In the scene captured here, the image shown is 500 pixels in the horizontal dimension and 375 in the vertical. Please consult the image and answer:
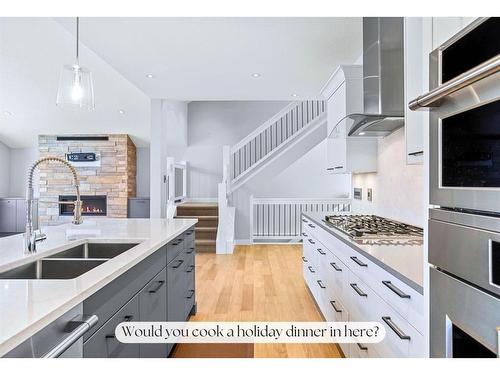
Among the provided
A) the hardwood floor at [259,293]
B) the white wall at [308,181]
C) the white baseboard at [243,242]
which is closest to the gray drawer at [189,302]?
the hardwood floor at [259,293]

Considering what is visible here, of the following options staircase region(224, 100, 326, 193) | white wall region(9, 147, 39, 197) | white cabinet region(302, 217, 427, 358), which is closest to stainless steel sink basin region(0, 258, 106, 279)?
white cabinet region(302, 217, 427, 358)

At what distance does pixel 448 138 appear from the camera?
905mm

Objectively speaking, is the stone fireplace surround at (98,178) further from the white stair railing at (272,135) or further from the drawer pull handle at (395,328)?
the drawer pull handle at (395,328)

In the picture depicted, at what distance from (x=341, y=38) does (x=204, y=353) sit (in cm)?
298

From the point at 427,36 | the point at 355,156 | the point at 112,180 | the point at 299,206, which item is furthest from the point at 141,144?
the point at 427,36

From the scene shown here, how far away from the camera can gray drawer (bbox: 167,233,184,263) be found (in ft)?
7.54

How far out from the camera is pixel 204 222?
6688 mm

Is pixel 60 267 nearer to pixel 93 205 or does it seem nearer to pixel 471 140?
pixel 471 140

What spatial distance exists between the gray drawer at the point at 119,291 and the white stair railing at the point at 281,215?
195 inches

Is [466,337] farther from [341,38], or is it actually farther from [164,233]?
[341,38]

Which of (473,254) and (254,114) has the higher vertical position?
(254,114)

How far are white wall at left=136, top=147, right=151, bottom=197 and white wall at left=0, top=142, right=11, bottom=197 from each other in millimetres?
3426
